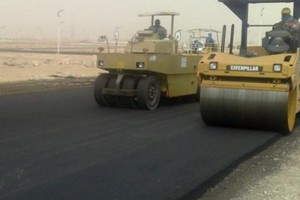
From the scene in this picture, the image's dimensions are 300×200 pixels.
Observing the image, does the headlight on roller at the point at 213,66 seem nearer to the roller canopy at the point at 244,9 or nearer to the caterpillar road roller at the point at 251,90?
the caterpillar road roller at the point at 251,90

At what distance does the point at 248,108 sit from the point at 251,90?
312 millimetres

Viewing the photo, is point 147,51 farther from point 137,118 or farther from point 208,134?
point 208,134

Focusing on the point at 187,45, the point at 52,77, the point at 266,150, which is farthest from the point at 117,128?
the point at 52,77

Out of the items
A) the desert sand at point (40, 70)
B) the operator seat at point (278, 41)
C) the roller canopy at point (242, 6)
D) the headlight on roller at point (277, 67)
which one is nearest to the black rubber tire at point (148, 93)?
the roller canopy at point (242, 6)

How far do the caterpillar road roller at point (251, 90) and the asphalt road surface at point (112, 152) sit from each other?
0.28 meters

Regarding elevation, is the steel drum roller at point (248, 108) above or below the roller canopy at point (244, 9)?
below

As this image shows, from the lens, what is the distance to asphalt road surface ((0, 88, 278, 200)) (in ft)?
16.6

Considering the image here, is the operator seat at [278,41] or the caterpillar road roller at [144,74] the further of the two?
the caterpillar road roller at [144,74]

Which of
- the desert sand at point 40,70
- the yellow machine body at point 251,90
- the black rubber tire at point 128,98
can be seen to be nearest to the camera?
the yellow machine body at point 251,90

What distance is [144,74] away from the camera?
11.7 metres

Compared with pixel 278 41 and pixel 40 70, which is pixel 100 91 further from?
pixel 40 70

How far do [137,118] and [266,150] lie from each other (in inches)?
125

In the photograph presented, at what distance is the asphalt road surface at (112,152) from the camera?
5.07m

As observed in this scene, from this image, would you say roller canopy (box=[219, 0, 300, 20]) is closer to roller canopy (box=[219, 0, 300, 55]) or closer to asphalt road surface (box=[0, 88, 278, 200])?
roller canopy (box=[219, 0, 300, 55])
